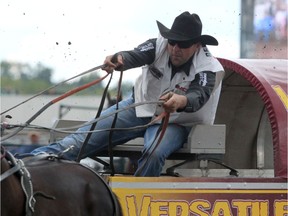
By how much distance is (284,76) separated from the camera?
6.66 metres

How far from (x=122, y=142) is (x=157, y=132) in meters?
0.40

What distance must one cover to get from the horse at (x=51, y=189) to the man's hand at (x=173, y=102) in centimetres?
66

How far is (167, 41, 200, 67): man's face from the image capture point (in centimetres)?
616

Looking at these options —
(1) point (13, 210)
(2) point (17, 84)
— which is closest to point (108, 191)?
(1) point (13, 210)

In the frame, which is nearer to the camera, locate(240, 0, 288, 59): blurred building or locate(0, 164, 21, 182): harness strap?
locate(0, 164, 21, 182): harness strap

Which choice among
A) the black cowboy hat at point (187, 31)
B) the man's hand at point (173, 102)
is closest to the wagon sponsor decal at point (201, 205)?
the man's hand at point (173, 102)

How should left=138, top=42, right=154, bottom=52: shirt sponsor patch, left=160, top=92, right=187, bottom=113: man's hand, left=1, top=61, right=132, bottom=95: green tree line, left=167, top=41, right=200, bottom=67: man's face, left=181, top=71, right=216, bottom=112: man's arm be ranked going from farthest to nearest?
left=1, top=61, right=132, bottom=95: green tree line → left=138, top=42, right=154, bottom=52: shirt sponsor patch → left=167, top=41, right=200, bottom=67: man's face → left=181, top=71, right=216, bottom=112: man's arm → left=160, top=92, right=187, bottom=113: man's hand

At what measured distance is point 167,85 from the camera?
20.7ft

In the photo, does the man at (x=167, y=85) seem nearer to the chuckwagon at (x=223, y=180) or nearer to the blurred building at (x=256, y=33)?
the chuckwagon at (x=223, y=180)

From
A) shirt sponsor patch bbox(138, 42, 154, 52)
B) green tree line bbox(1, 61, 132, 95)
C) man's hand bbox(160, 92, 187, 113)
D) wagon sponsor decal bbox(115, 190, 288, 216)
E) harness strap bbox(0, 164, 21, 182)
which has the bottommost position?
green tree line bbox(1, 61, 132, 95)

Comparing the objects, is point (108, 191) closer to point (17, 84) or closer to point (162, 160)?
A: point (162, 160)

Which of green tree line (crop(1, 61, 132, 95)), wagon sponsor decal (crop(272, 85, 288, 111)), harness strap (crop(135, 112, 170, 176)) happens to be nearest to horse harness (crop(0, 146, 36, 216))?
harness strap (crop(135, 112, 170, 176))

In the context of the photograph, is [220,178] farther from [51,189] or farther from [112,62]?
[51,189]

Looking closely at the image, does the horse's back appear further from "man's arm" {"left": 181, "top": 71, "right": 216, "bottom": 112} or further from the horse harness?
"man's arm" {"left": 181, "top": 71, "right": 216, "bottom": 112}
